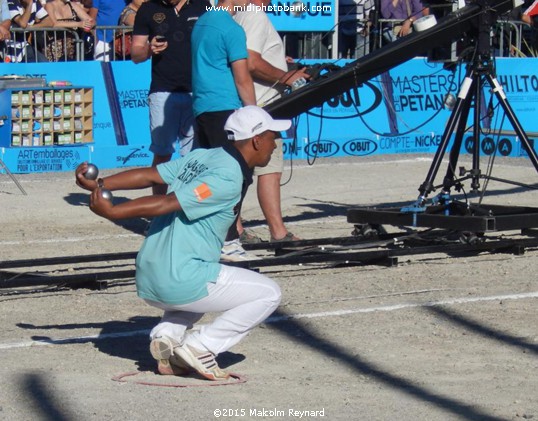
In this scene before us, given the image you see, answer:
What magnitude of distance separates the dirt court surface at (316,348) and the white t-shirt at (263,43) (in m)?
1.51

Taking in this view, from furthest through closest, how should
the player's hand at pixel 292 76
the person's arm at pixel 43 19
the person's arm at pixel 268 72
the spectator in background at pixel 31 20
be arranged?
the person's arm at pixel 43 19 → the spectator in background at pixel 31 20 → the player's hand at pixel 292 76 → the person's arm at pixel 268 72

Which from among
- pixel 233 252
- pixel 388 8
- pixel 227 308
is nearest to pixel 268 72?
pixel 233 252

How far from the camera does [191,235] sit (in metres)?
5.63

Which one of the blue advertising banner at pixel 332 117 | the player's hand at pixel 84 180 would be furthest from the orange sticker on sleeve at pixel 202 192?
the blue advertising banner at pixel 332 117

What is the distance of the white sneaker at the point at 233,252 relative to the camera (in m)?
8.49

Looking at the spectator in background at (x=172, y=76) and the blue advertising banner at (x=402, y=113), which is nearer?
the spectator in background at (x=172, y=76)

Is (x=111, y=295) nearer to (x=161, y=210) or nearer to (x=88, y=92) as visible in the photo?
(x=161, y=210)

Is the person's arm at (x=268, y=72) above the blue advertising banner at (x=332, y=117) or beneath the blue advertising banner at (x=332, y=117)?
above

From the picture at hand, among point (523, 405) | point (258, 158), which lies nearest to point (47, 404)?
point (258, 158)

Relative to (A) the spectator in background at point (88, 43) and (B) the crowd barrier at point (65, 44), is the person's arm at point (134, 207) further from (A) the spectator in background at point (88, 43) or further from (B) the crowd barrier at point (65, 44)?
(A) the spectator in background at point (88, 43)

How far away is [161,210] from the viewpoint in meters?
5.36

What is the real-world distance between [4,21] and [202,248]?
11.3 metres

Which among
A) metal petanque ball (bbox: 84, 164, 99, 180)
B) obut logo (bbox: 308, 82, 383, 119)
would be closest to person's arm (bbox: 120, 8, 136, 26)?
obut logo (bbox: 308, 82, 383, 119)

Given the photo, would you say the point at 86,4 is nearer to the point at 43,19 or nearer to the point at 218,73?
the point at 43,19
